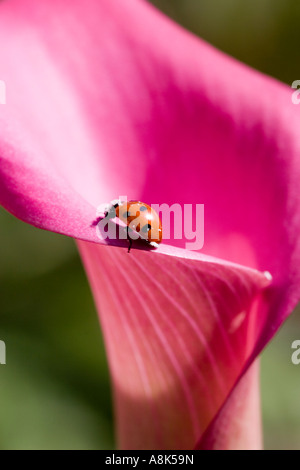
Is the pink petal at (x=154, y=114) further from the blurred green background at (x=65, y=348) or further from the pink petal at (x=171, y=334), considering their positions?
the blurred green background at (x=65, y=348)

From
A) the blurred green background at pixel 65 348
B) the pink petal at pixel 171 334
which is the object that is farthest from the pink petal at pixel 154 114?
the blurred green background at pixel 65 348

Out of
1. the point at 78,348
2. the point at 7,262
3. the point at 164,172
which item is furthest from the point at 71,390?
the point at 164,172

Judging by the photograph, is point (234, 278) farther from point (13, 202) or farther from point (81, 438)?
point (81, 438)

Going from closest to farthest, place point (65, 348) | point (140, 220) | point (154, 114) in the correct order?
point (140, 220)
point (154, 114)
point (65, 348)

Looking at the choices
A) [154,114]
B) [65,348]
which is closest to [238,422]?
[154,114]

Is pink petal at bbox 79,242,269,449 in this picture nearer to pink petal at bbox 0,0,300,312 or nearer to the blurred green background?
pink petal at bbox 0,0,300,312

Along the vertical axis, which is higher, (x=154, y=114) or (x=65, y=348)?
(x=154, y=114)

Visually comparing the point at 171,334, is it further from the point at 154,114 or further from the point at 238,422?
the point at 154,114
